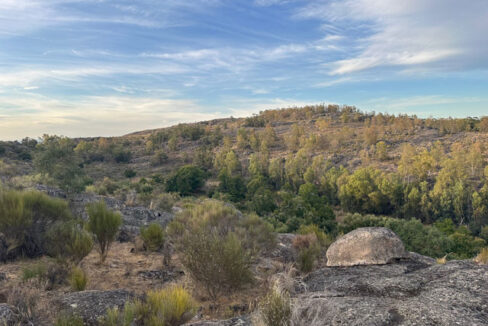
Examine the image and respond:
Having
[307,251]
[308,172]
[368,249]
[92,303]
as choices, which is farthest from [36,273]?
[308,172]

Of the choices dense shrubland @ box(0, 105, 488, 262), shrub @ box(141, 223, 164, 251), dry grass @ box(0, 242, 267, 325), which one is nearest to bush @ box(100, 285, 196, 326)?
dry grass @ box(0, 242, 267, 325)

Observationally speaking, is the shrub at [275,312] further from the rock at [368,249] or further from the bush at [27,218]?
the bush at [27,218]

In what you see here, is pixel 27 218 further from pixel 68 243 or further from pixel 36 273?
pixel 36 273

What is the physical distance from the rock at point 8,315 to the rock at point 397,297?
391cm

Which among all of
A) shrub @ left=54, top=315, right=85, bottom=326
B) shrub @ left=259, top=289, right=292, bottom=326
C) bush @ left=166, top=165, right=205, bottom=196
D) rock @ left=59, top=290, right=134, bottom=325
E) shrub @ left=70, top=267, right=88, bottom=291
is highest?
shrub @ left=259, top=289, right=292, bottom=326

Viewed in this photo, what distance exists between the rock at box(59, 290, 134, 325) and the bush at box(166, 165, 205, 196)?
39.3m

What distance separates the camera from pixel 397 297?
5574mm

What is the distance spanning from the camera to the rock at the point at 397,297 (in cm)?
450

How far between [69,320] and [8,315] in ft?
2.90

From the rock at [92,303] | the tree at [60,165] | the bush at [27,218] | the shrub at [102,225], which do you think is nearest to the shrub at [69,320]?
the rock at [92,303]

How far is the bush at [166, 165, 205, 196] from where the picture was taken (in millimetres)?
45312

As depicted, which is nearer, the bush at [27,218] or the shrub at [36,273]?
the shrub at [36,273]

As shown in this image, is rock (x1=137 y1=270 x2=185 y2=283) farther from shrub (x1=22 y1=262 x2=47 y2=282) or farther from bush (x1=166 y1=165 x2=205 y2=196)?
bush (x1=166 y1=165 x2=205 y2=196)

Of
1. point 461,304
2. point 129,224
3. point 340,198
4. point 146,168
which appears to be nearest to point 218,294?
point 461,304
